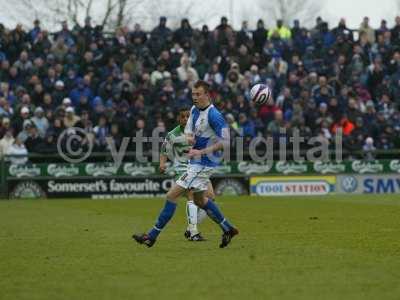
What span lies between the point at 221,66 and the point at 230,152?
2836 mm

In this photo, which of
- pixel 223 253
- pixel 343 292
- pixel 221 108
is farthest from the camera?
pixel 221 108

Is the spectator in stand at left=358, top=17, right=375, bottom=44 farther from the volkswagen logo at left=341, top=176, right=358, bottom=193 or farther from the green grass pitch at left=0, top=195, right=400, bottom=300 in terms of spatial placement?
the green grass pitch at left=0, top=195, right=400, bottom=300

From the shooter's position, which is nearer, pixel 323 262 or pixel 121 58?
pixel 323 262

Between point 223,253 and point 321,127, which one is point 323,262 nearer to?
point 223,253

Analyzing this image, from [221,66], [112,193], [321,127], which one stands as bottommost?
[112,193]

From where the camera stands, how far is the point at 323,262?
10078 mm

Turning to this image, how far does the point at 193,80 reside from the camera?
28547 mm

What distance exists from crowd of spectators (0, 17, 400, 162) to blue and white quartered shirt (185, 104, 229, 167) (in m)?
14.4

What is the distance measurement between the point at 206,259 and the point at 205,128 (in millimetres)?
2183

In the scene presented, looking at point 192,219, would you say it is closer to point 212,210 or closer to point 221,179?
point 212,210

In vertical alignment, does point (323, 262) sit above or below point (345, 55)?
below

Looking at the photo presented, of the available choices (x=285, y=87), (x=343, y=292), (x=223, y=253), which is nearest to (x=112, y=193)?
(x=285, y=87)

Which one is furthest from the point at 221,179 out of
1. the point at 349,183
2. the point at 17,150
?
the point at 17,150

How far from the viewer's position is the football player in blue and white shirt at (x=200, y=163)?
12.1m
